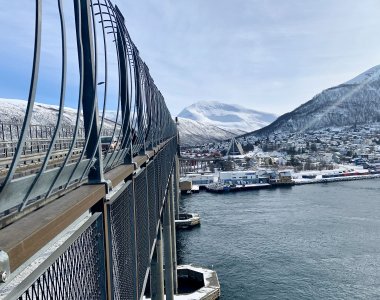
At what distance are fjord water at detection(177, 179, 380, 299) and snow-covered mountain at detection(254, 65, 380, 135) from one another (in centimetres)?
5660

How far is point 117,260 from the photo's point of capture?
178 centimetres

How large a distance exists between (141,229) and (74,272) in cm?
183

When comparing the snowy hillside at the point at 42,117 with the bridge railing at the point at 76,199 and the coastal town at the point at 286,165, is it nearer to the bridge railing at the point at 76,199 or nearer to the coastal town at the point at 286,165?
the bridge railing at the point at 76,199

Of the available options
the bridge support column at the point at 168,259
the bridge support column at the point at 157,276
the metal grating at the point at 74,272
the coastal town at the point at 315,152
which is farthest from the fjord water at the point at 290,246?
the coastal town at the point at 315,152

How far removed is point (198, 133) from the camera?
306 feet

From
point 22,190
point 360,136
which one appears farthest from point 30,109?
point 360,136

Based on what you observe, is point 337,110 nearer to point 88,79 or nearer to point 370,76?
point 370,76

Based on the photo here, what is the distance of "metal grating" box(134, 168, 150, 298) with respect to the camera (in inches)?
106

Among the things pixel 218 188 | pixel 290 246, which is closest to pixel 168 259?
pixel 290 246

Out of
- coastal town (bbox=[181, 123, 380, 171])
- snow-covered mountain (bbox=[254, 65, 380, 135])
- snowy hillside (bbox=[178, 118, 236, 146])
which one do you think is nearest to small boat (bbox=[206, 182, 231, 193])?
coastal town (bbox=[181, 123, 380, 171])

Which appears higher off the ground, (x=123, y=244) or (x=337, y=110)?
(x=337, y=110)

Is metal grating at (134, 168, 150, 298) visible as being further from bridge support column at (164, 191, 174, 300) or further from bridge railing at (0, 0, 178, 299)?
bridge support column at (164, 191, 174, 300)

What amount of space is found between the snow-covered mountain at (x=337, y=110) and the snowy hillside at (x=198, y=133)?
51.1 ft

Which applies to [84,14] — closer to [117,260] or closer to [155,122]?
[117,260]
